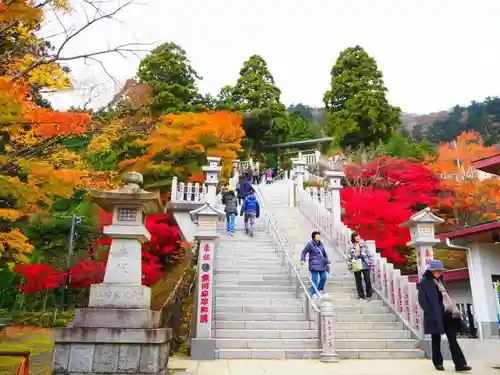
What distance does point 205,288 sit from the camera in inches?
314

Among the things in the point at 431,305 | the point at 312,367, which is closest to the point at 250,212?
the point at 312,367

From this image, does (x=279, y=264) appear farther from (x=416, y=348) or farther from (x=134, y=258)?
(x=134, y=258)

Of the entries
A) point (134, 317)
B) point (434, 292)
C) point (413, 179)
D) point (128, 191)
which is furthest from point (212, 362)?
point (413, 179)

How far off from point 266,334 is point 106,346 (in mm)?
3637

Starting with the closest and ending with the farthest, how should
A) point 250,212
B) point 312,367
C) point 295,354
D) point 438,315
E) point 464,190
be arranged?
point 438,315
point 312,367
point 295,354
point 250,212
point 464,190

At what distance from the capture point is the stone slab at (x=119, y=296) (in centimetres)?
570

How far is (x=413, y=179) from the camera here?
23.6m

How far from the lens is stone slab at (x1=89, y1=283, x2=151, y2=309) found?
570 centimetres

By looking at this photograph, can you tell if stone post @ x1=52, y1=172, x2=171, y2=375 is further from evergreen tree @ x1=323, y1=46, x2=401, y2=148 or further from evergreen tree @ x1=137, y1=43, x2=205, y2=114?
evergreen tree @ x1=323, y1=46, x2=401, y2=148

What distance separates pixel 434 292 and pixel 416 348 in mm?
2360

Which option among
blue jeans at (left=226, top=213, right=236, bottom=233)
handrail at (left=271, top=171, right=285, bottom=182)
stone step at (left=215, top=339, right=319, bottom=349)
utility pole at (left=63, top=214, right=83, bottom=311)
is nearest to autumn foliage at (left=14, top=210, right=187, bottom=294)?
utility pole at (left=63, top=214, right=83, bottom=311)

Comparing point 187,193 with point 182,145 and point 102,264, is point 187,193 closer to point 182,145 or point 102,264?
point 182,145

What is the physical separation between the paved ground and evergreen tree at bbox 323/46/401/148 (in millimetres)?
25843

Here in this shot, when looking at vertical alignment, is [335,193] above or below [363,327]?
above
